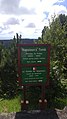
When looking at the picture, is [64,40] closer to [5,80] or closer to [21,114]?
[5,80]

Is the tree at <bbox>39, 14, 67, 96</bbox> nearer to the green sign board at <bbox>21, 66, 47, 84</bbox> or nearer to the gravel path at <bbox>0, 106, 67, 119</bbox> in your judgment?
the green sign board at <bbox>21, 66, 47, 84</bbox>

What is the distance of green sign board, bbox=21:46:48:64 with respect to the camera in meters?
7.43

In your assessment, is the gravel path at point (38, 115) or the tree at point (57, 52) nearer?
the gravel path at point (38, 115)

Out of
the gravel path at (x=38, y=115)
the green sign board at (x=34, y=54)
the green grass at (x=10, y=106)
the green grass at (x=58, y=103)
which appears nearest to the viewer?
the gravel path at (x=38, y=115)

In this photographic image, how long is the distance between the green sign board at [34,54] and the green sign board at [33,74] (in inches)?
7.0

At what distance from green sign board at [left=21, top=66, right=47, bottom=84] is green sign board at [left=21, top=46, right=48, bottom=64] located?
7.0 inches

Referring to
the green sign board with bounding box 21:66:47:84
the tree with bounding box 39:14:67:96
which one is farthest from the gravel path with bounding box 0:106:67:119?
the tree with bounding box 39:14:67:96

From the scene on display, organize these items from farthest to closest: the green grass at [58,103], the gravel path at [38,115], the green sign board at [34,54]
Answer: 1. the green grass at [58,103]
2. the green sign board at [34,54]
3. the gravel path at [38,115]

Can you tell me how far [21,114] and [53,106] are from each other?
177 centimetres

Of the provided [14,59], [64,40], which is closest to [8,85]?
[14,59]

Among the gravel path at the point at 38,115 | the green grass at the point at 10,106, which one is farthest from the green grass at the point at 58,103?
the gravel path at the point at 38,115

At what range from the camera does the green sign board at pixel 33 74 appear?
24.7 ft

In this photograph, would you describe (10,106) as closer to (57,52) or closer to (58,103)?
(58,103)

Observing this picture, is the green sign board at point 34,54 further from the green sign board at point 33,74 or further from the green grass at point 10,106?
the green grass at point 10,106
